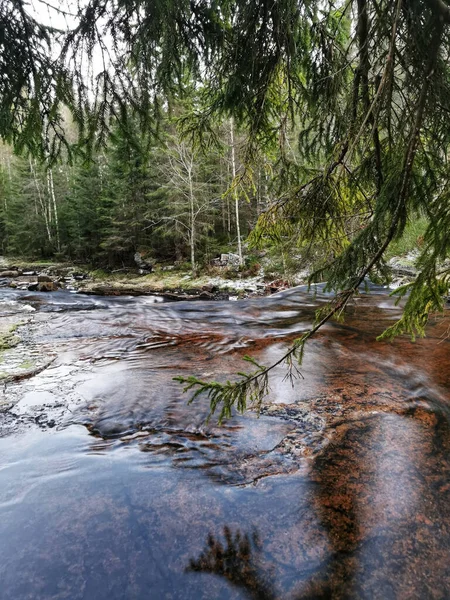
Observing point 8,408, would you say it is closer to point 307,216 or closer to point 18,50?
point 18,50

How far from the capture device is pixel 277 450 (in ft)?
9.83

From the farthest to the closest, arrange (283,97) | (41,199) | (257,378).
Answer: (41,199), (283,97), (257,378)

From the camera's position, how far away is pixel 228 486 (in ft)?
8.57

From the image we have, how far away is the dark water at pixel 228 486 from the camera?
1.97 meters

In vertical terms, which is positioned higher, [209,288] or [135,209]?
[135,209]

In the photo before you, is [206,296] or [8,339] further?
[206,296]

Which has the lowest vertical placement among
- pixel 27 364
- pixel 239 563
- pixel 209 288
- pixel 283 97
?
pixel 239 563

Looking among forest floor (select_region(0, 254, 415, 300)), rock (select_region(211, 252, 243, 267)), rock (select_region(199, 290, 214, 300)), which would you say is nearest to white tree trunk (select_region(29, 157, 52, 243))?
forest floor (select_region(0, 254, 415, 300))

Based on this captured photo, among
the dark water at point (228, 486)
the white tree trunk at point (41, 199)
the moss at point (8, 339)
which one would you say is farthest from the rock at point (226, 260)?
the white tree trunk at point (41, 199)

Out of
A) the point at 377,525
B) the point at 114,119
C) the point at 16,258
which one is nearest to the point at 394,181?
the point at 377,525

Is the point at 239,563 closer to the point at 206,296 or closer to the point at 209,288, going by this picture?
the point at 206,296

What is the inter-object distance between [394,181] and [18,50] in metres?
3.19

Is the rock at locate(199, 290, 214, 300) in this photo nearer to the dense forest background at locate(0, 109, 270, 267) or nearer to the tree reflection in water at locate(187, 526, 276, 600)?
the dense forest background at locate(0, 109, 270, 267)

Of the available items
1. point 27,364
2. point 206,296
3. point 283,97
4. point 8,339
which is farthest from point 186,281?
point 283,97
